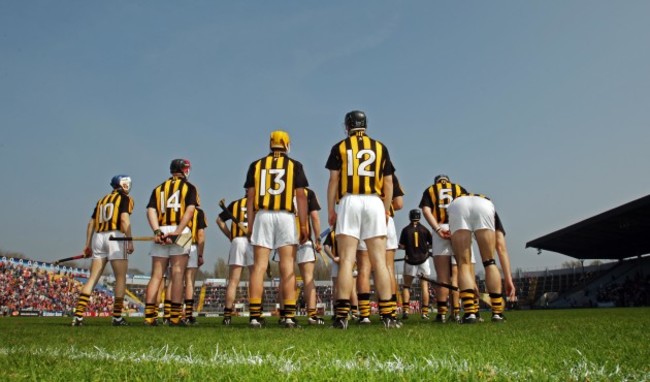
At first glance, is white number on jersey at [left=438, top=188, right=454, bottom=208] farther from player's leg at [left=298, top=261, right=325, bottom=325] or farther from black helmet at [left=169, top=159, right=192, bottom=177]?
black helmet at [left=169, top=159, right=192, bottom=177]

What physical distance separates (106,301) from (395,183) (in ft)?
132

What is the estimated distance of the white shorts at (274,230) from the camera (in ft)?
20.7

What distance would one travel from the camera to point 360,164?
19.3ft

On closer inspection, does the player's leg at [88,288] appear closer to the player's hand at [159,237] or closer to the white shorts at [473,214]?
the player's hand at [159,237]

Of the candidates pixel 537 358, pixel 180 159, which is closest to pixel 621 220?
pixel 180 159

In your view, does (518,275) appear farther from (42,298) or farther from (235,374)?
(235,374)

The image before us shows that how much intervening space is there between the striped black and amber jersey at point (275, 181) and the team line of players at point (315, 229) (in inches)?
0.5

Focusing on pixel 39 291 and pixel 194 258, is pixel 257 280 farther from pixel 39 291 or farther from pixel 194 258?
pixel 39 291

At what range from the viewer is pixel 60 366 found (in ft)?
8.66

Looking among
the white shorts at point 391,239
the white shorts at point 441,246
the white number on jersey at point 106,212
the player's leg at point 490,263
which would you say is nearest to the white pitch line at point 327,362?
the player's leg at point 490,263

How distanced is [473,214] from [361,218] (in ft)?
5.97

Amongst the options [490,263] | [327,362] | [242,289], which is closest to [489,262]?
[490,263]

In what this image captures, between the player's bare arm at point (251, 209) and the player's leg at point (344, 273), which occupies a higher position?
the player's bare arm at point (251, 209)

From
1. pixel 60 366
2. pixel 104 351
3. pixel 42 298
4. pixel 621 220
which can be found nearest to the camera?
pixel 60 366
